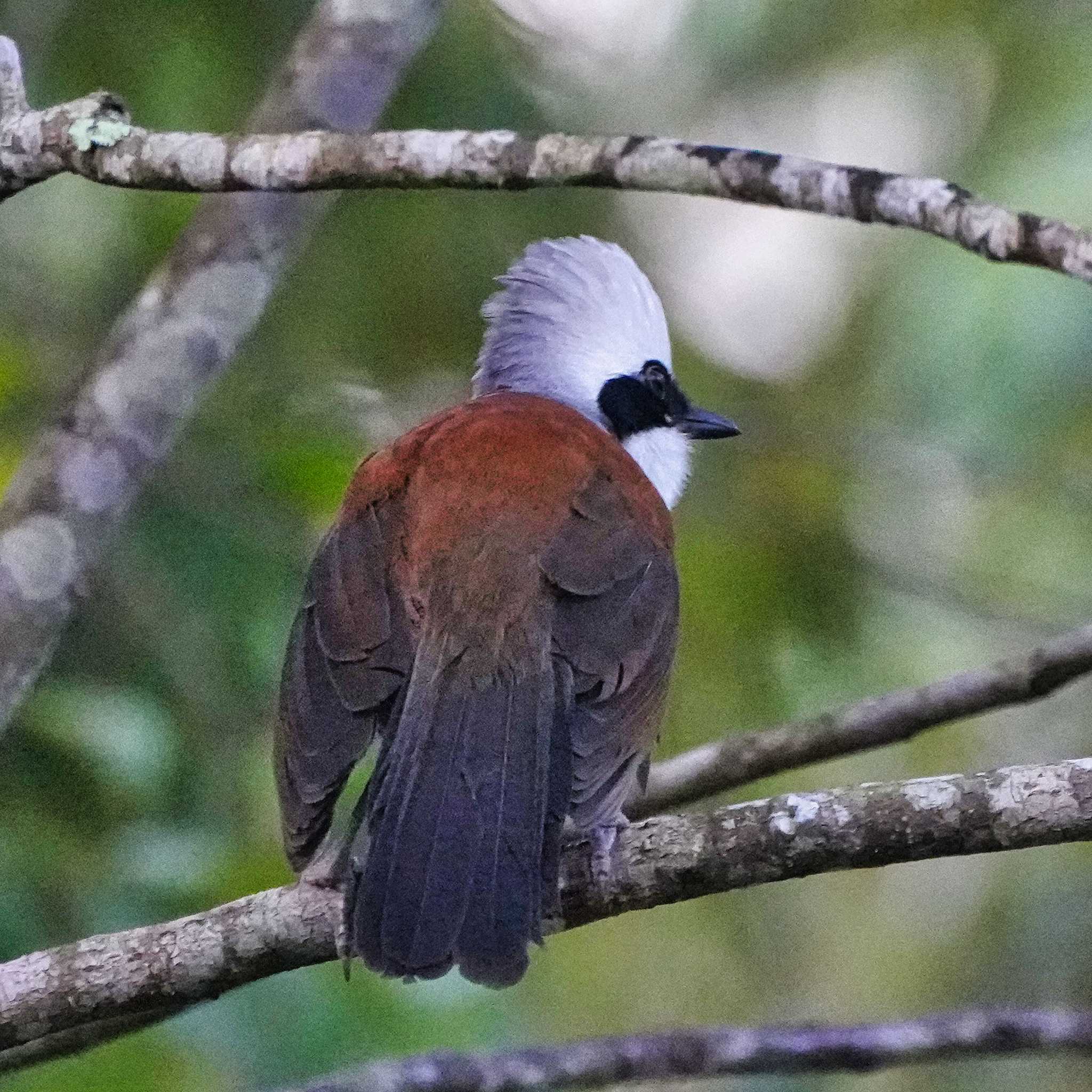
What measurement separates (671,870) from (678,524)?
7.02 ft

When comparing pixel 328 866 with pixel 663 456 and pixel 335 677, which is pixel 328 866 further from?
pixel 663 456

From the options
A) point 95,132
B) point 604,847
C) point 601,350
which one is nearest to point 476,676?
point 604,847

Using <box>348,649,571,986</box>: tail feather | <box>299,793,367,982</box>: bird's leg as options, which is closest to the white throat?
<box>348,649,571,986</box>: tail feather

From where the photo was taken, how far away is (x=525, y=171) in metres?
2.69

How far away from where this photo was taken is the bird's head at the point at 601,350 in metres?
4.00

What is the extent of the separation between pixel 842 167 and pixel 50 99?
247 centimetres

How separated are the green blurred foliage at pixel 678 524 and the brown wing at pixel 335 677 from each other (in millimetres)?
447

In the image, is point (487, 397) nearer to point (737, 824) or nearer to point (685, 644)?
point (685, 644)

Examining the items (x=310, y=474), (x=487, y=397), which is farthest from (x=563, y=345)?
(x=310, y=474)

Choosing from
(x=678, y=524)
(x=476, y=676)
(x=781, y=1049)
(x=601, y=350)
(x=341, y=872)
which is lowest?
(x=781, y=1049)

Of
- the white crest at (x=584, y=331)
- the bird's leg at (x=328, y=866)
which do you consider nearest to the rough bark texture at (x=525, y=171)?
the bird's leg at (x=328, y=866)

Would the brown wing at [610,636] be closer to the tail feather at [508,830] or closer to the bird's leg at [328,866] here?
the tail feather at [508,830]

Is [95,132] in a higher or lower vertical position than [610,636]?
higher

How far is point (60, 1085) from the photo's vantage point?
9.77ft
